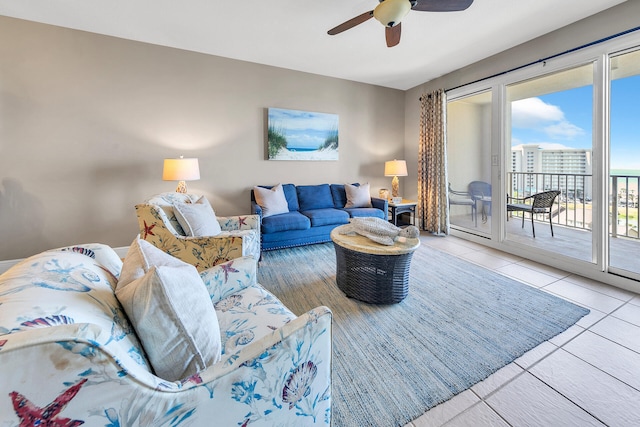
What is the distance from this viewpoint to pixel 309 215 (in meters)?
3.87

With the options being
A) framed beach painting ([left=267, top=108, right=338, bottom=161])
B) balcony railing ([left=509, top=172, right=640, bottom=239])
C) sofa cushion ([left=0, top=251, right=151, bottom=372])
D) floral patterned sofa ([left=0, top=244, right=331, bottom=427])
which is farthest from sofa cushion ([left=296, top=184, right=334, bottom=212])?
sofa cushion ([left=0, top=251, right=151, bottom=372])

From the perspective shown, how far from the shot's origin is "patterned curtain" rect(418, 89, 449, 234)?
444cm

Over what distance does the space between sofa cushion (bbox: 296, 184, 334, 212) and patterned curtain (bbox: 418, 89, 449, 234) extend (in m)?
1.70

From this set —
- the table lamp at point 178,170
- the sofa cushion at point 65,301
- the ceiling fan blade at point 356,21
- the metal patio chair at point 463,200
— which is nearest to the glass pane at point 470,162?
the metal patio chair at point 463,200

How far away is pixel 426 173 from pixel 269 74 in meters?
2.98

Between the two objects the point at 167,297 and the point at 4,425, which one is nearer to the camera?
the point at 4,425

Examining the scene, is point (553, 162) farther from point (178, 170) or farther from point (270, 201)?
point (178, 170)

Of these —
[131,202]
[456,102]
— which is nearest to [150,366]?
[131,202]

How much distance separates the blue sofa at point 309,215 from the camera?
141 inches

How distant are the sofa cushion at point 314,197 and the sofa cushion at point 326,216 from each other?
24cm

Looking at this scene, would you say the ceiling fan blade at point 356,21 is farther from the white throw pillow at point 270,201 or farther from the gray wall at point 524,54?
the gray wall at point 524,54

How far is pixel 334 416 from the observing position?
1299 millimetres

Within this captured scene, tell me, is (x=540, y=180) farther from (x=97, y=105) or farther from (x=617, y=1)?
(x=97, y=105)

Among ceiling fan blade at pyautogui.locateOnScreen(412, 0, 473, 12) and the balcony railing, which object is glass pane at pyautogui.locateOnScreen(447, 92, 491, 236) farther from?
ceiling fan blade at pyautogui.locateOnScreen(412, 0, 473, 12)
